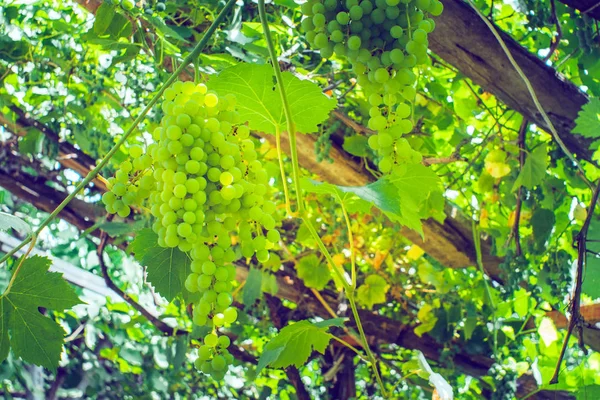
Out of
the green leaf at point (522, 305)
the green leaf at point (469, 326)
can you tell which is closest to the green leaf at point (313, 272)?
the green leaf at point (469, 326)

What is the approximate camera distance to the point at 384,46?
2.52ft

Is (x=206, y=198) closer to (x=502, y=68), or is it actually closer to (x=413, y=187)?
(x=413, y=187)

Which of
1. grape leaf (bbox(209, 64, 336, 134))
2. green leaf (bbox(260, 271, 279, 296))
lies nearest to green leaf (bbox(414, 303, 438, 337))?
green leaf (bbox(260, 271, 279, 296))

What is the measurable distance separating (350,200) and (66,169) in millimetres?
1971

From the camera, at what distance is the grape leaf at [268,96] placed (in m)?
0.90

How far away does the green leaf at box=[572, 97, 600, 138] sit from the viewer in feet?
5.04

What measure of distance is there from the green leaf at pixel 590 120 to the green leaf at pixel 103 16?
3.92 ft

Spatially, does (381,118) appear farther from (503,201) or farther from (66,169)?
(66,169)

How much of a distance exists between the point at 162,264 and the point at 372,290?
5.56 ft

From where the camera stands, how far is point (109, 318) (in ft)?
10.0

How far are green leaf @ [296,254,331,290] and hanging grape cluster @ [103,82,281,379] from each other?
1.65 meters

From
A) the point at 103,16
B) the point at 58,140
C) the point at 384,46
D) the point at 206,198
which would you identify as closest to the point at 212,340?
the point at 206,198

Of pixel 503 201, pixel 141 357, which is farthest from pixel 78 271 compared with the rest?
pixel 503 201

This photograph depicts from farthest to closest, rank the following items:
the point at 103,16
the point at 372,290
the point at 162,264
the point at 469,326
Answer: the point at 372,290, the point at 469,326, the point at 103,16, the point at 162,264
